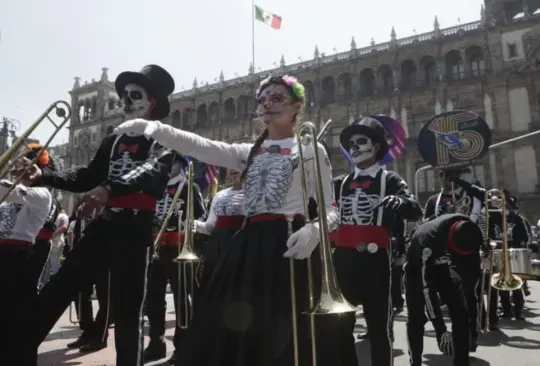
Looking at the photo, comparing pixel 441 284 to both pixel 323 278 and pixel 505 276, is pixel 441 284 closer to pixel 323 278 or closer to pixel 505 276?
pixel 323 278

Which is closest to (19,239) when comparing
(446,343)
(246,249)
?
(246,249)

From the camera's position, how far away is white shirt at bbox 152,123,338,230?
289 centimetres

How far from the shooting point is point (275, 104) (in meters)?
3.27

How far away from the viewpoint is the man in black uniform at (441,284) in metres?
4.33

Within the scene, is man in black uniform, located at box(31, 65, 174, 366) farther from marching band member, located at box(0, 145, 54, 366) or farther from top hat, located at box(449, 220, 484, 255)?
top hat, located at box(449, 220, 484, 255)

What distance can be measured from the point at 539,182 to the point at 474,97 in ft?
25.1

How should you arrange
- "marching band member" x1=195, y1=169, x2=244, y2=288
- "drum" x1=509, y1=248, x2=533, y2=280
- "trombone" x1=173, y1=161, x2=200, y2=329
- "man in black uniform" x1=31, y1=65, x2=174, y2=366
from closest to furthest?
"man in black uniform" x1=31, y1=65, x2=174, y2=366, "marching band member" x1=195, y1=169, x2=244, y2=288, "trombone" x1=173, y1=161, x2=200, y2=329, "drum" x1=509, y1=248, x2=533, y2=280

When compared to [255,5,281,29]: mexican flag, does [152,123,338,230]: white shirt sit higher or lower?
lower

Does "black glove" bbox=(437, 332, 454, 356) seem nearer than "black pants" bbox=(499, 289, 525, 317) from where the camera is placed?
Yes

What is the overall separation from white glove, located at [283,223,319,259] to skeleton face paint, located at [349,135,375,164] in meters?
2.32

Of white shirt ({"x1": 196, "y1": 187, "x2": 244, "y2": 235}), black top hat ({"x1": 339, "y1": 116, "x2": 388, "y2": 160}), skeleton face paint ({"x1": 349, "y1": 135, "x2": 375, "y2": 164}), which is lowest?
white shirt ({"x1": 196, "y1": 187, "x2": 244, "y2": 235})

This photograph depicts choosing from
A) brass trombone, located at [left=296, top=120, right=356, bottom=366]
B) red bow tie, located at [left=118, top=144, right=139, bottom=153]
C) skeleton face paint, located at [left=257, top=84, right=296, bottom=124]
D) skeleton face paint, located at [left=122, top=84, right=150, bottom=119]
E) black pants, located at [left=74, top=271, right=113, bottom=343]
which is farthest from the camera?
black pants, located at [left=74, top=271, right=113, bottom=343]

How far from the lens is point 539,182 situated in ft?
105

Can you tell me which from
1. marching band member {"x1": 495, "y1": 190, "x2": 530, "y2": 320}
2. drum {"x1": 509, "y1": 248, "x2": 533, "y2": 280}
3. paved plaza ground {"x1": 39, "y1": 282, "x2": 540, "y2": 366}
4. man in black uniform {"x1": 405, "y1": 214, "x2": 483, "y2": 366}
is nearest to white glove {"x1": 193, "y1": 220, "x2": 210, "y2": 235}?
paved plaza ground {"x1": 39, "y1": 282, "x2": 540, "y2": 366}
